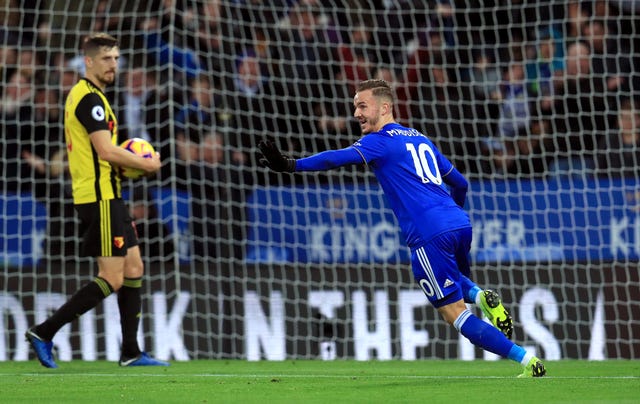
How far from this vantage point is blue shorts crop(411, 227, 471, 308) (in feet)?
18.2

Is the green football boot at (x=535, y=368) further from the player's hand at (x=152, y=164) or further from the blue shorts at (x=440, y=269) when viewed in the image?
the player's hand at (x=152, y=164)

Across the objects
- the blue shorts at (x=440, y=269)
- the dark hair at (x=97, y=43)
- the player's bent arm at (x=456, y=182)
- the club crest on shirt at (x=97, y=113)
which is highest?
the dark hair at (x=97, y=43)

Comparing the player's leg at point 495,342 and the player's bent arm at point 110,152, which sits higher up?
the player's bent arm at point 110,152

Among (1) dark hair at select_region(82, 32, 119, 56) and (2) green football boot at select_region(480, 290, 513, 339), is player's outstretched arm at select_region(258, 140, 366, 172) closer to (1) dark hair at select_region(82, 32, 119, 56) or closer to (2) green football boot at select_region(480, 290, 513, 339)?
(2) green football boot at select_region(480, 290, 513, 339)

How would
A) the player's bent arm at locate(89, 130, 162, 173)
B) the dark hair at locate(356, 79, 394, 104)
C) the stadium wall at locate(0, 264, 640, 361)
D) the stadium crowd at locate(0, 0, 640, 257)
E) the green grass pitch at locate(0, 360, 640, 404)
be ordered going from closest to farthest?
the green grass pitch at locate(0, 360, 640, 404) < the dark hair at locate(356, 79, 394, 104) < the player's bent arm at locate(89, 130, 162, 173) < the stadium wall at locate(0, 264, 640, 361) < the stadium crowd at locate(0, 0, 640, 257)

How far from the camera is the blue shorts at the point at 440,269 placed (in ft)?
18.2

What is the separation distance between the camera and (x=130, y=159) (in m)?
6.64

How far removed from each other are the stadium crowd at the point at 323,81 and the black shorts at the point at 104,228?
8.28 ft

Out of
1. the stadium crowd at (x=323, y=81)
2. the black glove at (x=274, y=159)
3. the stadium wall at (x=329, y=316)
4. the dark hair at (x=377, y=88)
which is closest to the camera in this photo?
the black glove at (x=274, y=159)

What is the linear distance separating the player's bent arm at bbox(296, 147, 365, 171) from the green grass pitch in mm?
997

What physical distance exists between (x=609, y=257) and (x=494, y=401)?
4591 millimetres

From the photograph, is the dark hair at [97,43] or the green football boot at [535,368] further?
the dark hair at [97,43]

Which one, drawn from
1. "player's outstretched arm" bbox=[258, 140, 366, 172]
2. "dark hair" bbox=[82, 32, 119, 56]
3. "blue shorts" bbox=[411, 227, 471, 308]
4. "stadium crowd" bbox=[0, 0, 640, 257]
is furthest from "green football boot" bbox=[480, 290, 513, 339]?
"stadium crowd" bbox=[0, 0, 640, 257]

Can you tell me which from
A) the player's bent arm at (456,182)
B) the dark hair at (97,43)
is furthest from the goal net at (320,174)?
the player's bent arm at (456,182)
